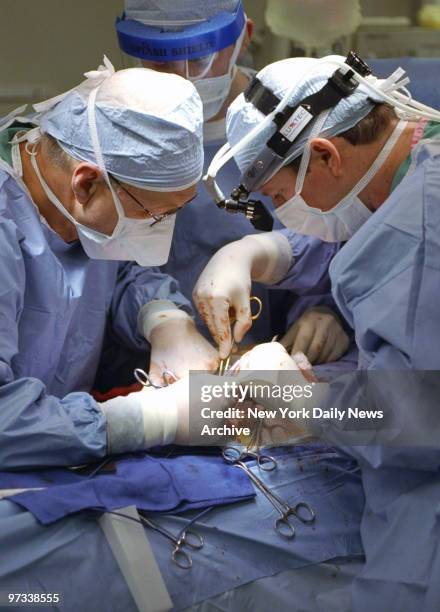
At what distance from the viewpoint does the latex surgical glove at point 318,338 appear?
2.26m

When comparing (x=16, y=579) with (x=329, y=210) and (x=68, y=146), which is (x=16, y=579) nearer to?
(x=68, y=146)

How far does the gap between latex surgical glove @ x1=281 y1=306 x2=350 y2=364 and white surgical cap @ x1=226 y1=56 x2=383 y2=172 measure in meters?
0.54

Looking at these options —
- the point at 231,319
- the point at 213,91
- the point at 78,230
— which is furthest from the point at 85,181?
the point at 213,91

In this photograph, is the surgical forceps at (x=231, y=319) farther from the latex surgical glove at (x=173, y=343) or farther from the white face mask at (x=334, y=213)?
the white face mask at (x=334, y=213)

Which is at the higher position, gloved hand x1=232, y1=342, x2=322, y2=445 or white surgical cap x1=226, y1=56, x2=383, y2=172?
white surgical cap x1=226, y1=56, x2=383, y2=172

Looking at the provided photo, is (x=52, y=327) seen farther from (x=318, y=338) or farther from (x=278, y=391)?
(x=318, y=338)

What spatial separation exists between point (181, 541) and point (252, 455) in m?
0.28

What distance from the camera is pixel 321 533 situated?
170 centimetres

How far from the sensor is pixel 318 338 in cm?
227

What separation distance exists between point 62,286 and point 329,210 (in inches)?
26.8

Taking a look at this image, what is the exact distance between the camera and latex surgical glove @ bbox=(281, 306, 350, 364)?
2.26m

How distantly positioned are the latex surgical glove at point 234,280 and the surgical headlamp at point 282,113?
28cm

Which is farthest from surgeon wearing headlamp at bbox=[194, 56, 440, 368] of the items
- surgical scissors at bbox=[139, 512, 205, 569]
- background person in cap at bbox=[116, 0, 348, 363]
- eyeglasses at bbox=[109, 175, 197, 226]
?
surgical scissors at bbox=[139, 512, 205, 569]

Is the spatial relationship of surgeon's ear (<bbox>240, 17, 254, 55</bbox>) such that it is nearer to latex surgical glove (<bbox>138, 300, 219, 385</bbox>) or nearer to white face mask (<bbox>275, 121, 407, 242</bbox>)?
white face mask (<bbox>275, 121, 407, 242</bbox>)
